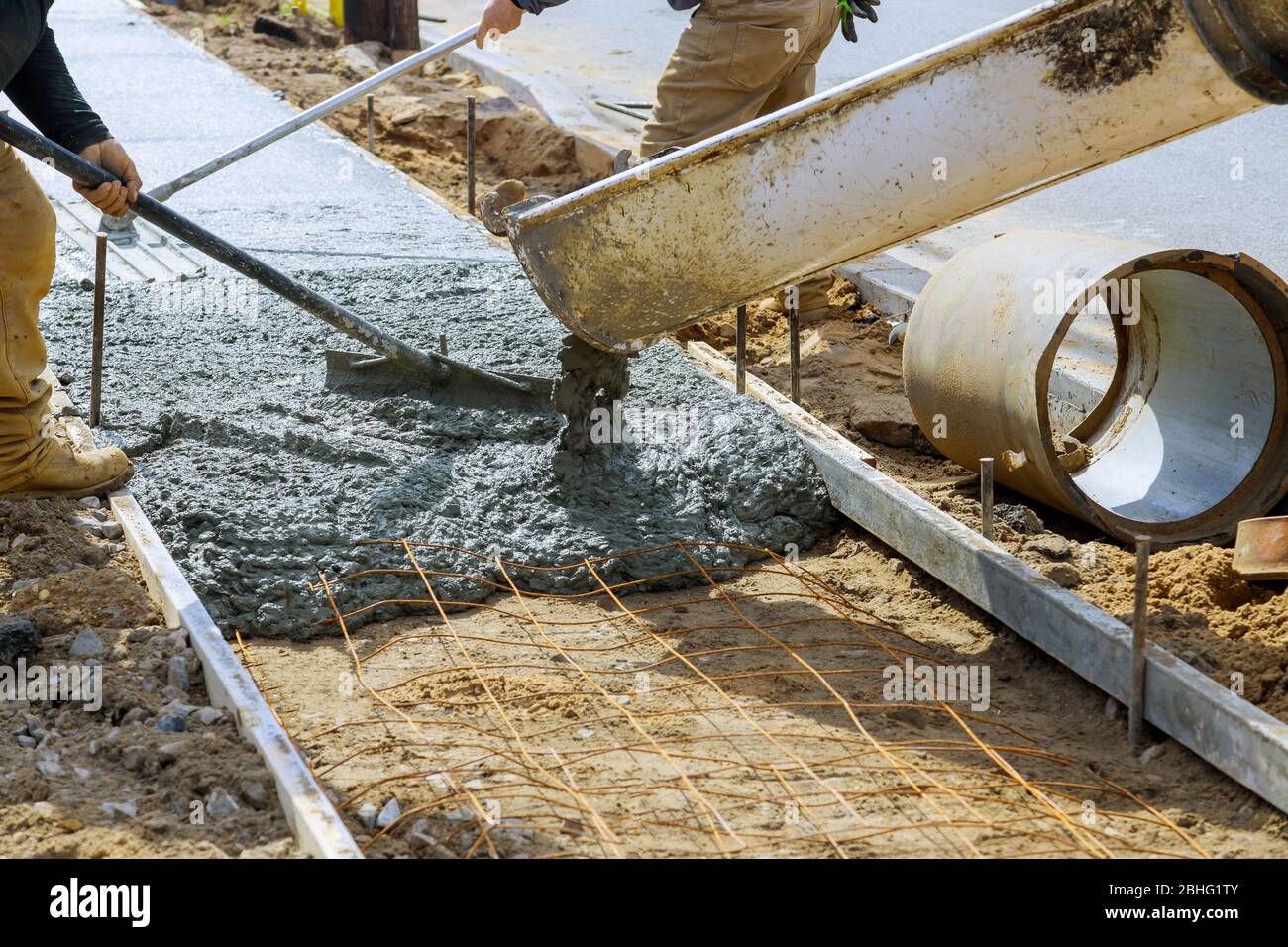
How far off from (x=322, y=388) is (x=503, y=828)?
255 cm

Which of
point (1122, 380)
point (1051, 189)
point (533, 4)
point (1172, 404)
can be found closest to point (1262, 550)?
point (1172, 404)

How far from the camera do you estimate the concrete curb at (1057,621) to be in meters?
2.97

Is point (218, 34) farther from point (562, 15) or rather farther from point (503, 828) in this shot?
point (503, 828)

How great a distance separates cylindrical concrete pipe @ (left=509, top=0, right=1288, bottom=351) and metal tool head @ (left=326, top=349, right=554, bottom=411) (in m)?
1.04

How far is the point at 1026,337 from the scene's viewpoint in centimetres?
416

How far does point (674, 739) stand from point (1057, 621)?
1.03 meters

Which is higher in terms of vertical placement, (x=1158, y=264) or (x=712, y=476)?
(x=1158, y=264)

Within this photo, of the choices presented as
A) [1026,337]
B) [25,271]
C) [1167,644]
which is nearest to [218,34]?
[25,271]

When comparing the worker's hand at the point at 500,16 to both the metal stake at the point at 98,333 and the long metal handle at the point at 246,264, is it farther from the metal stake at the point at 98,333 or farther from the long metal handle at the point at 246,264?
the metal stake at the point at 98,333

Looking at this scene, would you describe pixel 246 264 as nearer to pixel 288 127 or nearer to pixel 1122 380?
pixel 288 127

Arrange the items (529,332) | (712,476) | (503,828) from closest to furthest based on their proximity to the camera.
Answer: (503,828) → (712,476) → (529,332)

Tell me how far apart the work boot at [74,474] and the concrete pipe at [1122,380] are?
8.29ft

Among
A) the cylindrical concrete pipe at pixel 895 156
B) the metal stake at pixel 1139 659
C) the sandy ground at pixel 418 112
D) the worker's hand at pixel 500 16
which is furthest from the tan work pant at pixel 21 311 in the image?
the sandy ground at pixel 418 112

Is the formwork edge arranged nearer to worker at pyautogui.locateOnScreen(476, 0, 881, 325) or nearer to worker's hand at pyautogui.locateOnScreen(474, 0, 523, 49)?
worker's hand at pyautogui.locateOnScreen(474, 0, 523, 49)
